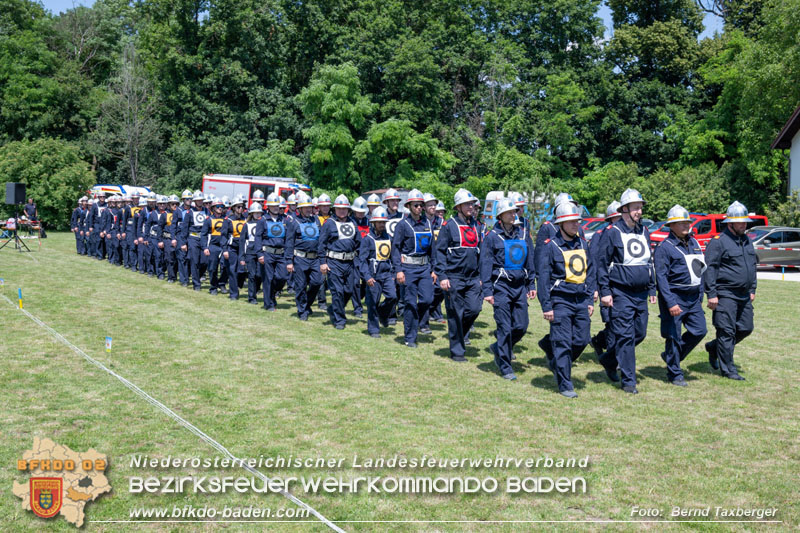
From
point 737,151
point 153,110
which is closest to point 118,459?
point 737,151

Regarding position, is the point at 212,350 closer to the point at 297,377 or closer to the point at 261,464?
the point at 297,377

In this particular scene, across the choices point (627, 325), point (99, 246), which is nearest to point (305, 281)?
point (627, 325)

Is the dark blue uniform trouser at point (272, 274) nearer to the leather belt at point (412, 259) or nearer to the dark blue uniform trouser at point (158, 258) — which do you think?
the leather belt at point (412, 259)

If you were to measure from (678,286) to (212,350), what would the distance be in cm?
656

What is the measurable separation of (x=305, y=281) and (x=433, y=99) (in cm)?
3330

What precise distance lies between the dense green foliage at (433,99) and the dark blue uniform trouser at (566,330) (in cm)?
3079

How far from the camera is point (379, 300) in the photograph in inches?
458

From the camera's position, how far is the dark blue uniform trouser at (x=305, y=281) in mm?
12852

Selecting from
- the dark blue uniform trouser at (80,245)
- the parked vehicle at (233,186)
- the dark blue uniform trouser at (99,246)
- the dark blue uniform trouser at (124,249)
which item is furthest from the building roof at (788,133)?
the dark blue uniform trouser at (80,245)

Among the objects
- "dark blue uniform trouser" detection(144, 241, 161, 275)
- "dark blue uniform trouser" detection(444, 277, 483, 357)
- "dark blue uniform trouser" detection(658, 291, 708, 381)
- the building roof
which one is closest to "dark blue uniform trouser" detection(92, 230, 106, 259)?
"dark blue uniform trouser" detection(144, 241, 161, 275)

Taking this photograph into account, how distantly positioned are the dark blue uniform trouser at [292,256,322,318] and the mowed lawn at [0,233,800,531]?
1.36m

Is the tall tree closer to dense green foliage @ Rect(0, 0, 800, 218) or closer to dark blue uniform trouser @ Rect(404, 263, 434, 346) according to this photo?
dense green foliage @ Rect(0, 0, 800, 218)

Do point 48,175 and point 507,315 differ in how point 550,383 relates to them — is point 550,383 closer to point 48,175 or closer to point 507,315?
point 507,315

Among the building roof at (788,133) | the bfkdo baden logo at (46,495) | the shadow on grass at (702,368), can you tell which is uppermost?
the building roof at (788,133)
